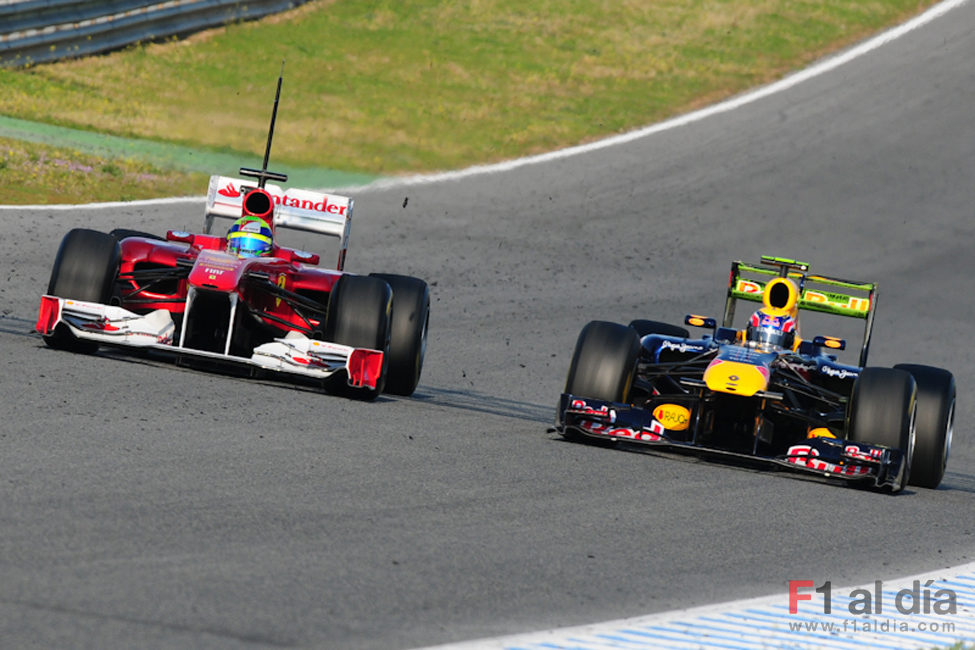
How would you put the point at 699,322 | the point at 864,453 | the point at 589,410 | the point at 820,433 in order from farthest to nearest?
the point at 699,322, the point at 820,433, the point at 589,410, the point at 864,453

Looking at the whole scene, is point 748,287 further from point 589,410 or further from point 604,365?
point 589,410

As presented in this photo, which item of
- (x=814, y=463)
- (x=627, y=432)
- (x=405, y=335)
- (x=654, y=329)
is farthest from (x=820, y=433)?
(x=405, y=335)

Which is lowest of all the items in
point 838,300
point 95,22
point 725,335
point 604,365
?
point 604,365

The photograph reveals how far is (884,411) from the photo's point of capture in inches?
413

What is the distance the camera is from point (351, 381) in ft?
37.6

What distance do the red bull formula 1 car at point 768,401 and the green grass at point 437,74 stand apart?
46.5 ft

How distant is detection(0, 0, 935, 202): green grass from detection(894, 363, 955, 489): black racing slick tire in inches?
600

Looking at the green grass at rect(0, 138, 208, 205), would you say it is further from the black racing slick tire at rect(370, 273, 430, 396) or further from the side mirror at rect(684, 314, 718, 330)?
the side mirror at rect(684, 314, 718, 330)

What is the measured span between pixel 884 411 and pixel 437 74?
21986 millimetres

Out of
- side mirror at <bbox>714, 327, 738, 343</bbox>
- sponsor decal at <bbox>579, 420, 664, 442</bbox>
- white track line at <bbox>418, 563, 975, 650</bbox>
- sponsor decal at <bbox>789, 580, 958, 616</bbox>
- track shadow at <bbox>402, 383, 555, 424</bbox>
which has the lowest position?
white track line at <bbox>418, 563, 975, 650</bbox>

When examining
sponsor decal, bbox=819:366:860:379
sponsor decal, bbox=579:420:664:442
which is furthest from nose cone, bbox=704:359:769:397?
sponsor decal, bbox=819:366:860:379

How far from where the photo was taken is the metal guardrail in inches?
1062

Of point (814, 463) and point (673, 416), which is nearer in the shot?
point (814, 463)

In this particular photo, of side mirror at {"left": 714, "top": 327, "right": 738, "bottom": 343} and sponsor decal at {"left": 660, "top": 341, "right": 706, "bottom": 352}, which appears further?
sponsor decal at {"left": 660, "top": 341, "right": 706, "bottom": 352}
